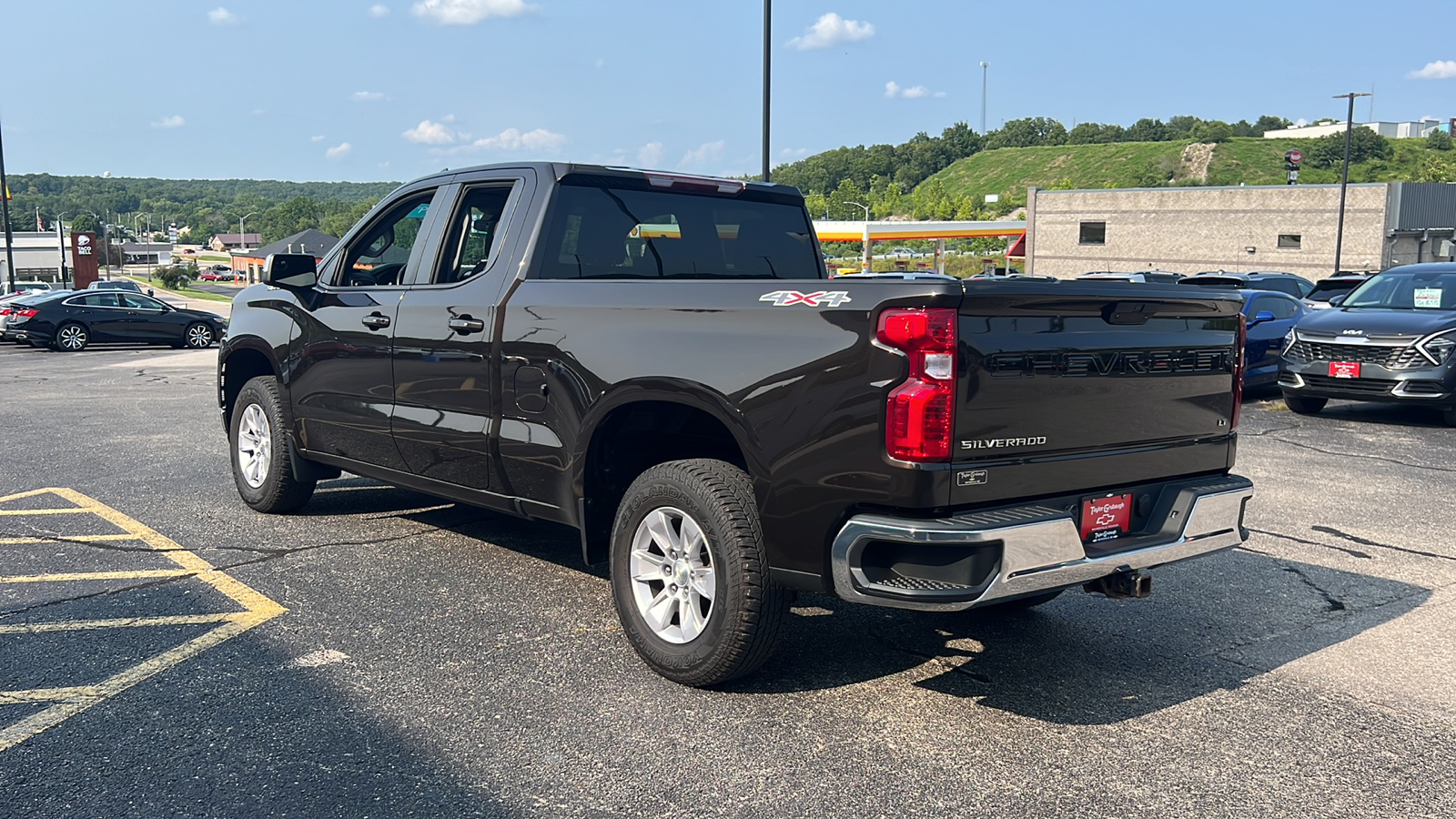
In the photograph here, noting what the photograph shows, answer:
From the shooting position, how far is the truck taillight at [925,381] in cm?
356

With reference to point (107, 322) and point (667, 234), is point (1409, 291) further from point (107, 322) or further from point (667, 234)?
point (107, 322)

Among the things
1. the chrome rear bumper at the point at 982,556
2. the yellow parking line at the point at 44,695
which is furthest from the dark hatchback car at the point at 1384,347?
the yellow parking line at the point at 44,695

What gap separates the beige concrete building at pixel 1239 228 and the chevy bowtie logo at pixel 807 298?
183ft

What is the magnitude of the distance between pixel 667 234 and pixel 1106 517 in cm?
244

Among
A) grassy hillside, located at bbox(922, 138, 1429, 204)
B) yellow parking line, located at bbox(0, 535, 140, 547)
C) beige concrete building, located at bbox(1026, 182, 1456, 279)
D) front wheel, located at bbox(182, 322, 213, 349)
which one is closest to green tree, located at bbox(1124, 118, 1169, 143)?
grassy hillside, located at bbox(922, 138, 1429, 204)

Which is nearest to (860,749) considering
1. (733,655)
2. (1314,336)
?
(733,655)

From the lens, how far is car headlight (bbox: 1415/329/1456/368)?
11.4m

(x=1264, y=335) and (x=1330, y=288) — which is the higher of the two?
(x=1330, y=288)

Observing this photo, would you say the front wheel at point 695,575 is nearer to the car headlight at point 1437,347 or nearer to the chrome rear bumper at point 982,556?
the chrome rear bumper at point 982,556

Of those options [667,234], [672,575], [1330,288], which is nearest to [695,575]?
[672,575]

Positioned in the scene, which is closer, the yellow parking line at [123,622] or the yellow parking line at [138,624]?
the yellow parking line at [138,624]

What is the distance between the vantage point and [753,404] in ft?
13.0

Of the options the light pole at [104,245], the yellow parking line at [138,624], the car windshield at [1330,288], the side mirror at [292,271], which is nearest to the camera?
the yellow parking line at [138,624]

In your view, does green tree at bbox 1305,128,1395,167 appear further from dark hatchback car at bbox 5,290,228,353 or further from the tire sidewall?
the tire sidewall
